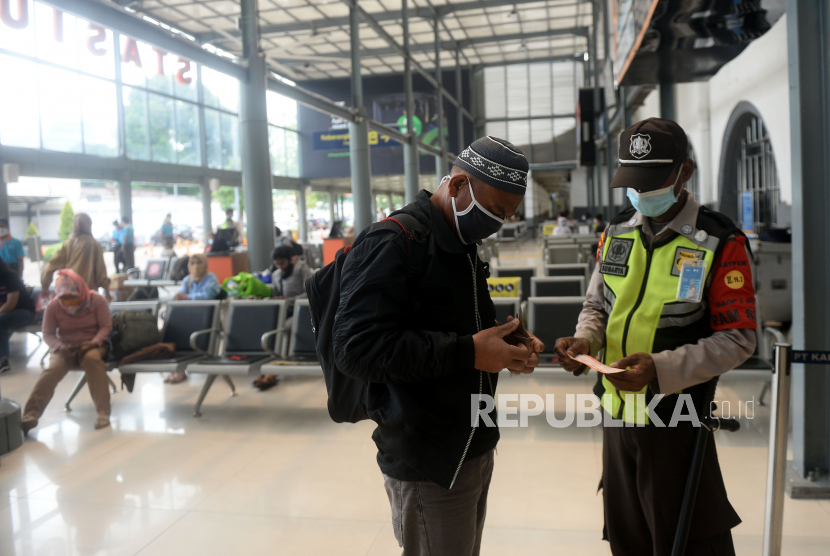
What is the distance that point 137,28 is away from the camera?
6293 millimetres

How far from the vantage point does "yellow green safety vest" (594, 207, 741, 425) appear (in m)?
1.65

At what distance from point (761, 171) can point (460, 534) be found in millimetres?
10164

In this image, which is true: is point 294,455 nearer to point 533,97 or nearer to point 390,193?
point 533,97

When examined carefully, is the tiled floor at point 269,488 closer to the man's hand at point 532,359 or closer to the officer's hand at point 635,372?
the officer's hand at point 635,372

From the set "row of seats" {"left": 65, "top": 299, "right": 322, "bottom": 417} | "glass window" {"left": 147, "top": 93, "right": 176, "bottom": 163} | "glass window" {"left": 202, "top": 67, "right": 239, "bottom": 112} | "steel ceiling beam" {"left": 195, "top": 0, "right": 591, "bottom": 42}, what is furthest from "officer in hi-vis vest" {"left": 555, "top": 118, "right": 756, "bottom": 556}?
"glass window" {"left": 202, "top": 67, "right": 239, "bottom": 112}

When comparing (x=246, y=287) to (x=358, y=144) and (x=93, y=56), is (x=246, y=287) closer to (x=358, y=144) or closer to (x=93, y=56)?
(x=358, y=144)

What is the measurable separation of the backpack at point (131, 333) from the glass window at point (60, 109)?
1082 cm

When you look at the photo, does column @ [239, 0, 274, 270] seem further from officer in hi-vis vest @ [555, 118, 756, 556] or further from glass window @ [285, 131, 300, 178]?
glass window @ [285, 131, 300, 178]

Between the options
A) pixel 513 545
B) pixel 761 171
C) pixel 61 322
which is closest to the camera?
pixel 513 545

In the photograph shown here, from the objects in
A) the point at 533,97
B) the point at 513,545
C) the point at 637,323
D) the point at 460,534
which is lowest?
the point at 513,545

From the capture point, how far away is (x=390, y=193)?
46.7 metres

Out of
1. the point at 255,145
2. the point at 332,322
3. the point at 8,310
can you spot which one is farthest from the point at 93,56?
the point at 332,322

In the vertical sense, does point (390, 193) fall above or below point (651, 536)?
above

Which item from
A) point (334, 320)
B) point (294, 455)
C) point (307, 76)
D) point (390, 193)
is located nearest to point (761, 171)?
point (294, 455)
